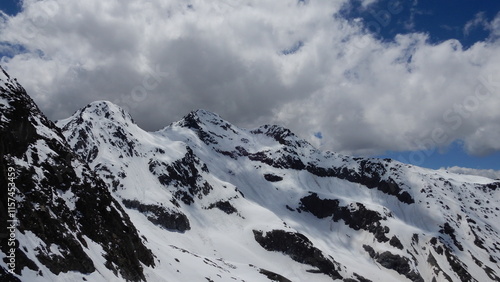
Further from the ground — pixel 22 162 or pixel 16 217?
pixel 22 162

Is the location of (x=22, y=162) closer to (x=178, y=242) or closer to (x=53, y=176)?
(x=53, y=176)

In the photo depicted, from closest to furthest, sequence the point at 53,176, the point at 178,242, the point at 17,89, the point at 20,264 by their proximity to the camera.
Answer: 1. the point at 20,264
2. the point at 53,176
3. the point at 17,89
4. the point at 178,242

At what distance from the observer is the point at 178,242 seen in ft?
650

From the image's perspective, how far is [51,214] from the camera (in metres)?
51.1

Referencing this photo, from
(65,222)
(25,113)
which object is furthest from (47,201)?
(25,113)

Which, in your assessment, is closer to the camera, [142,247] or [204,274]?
[142,247]

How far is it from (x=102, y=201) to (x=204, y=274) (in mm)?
38640

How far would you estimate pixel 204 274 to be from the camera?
96438 mm

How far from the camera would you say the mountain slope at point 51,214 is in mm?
42500

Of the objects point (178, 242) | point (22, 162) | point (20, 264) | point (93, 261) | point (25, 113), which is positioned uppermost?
point (178, 242)

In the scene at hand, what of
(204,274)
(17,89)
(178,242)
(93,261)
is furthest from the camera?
(178,242)

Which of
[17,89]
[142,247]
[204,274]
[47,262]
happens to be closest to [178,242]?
[204,274]

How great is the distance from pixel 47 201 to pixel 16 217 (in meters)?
9.22

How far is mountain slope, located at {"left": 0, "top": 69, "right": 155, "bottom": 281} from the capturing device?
4250 cm
